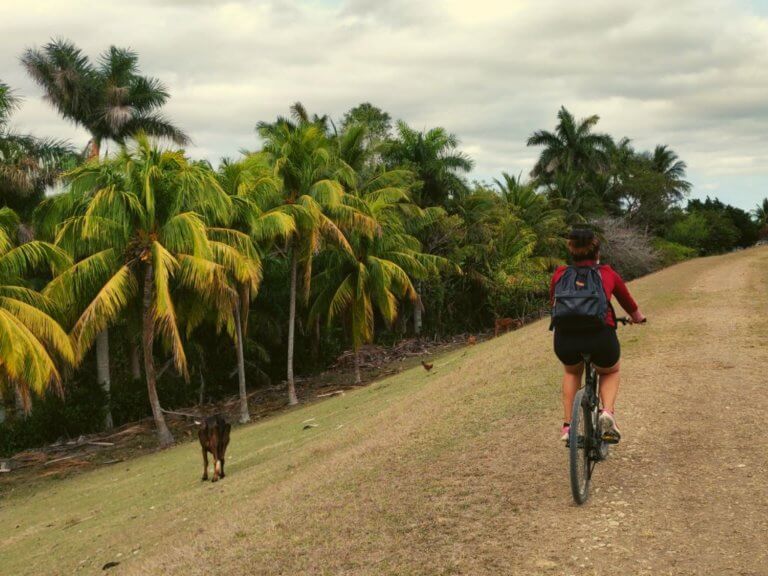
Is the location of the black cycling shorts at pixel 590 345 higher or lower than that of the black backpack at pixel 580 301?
lower

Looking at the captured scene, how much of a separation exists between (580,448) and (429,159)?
3587 centimetres

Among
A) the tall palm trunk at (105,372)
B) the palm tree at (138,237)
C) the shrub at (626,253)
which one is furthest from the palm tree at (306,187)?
the shrub at (626,253)

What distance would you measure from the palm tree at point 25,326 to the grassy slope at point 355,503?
383cm

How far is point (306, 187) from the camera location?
93.5 ft

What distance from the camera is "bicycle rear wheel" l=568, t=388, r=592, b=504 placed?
5.52 meters

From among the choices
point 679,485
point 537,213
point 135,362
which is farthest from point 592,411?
point 537,213

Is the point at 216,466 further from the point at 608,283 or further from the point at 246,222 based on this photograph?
the point at 246,222

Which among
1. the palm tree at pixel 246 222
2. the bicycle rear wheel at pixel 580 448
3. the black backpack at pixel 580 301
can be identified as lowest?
the bicycle rear wheel at pixel 580 448

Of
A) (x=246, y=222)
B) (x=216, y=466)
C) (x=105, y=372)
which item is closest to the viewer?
(x=216, y=466)

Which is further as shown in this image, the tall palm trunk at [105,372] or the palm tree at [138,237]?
the tall palm trunk at [105,372]

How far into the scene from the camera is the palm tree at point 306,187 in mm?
27281

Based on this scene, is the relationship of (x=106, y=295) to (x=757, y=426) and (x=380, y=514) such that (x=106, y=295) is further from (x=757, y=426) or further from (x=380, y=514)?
(x=757, y=426)

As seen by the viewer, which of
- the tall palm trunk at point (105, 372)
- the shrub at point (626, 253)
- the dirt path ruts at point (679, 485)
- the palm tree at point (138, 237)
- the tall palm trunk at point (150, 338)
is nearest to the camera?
the dirt path ruts at point (679, 485)

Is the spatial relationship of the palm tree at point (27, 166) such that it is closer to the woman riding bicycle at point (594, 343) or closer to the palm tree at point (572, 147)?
the woman riding bicycle at point (594, 343)
